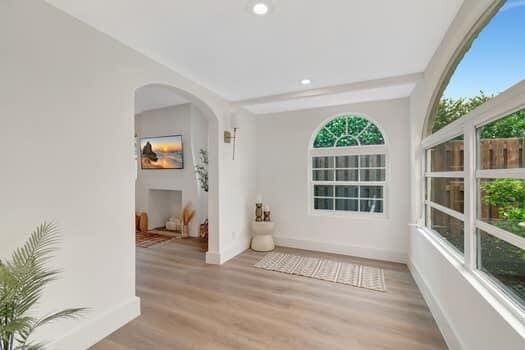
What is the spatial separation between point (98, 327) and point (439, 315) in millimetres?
2831

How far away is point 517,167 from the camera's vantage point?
116 centimetres

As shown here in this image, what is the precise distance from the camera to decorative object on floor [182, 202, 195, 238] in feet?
15.9

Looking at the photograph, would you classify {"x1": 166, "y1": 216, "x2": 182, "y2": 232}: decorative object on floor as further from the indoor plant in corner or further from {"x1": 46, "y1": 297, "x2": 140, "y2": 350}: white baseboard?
the indoor plant in corner

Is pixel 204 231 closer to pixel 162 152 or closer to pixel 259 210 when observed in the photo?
pixel 259 210

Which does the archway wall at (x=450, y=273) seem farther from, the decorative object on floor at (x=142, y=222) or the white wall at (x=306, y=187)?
the decorative object on floor at (x=142, y=222)

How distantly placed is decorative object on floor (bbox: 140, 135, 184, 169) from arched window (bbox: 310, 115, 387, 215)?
2.86 m

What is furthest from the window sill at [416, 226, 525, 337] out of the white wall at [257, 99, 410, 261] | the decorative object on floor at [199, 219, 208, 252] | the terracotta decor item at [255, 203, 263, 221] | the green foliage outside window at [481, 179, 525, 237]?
the decorative object on floor at [199, 219, 208, 252]

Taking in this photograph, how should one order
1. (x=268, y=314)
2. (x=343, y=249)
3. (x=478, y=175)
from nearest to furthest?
(x=478, y=175) → (x=268, y=314) → (x=343, y=249)

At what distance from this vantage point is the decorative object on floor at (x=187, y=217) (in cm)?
483

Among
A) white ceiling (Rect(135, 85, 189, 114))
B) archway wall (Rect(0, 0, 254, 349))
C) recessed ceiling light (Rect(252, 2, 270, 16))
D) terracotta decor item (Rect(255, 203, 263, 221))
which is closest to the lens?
archway wall (Rect(0, 0, 254, 349))

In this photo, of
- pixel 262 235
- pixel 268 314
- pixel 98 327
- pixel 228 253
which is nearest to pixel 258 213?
pixel 262 235

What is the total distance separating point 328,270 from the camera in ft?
10.2

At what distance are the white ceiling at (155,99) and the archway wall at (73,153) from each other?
164cm

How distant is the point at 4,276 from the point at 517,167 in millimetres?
2393
